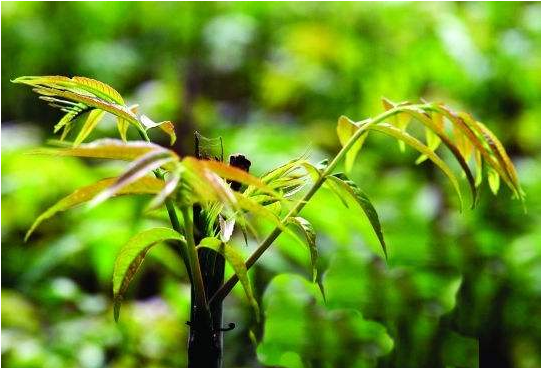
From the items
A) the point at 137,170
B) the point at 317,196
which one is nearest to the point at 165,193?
the point at 137,170

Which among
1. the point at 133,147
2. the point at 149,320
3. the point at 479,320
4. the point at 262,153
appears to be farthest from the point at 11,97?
the point at 133,147

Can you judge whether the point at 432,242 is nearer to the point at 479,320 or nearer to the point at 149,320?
the point at 479,320

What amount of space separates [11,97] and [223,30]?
68 cm

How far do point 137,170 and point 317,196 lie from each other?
97 cm

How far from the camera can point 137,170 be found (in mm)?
307

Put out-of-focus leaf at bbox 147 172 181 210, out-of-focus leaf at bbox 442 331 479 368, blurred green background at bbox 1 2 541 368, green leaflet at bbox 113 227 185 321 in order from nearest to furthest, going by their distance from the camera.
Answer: out-of-focus leaf at bbox 147 172 181 210 → green leaflet at bbox 113 227 185 321 → out-of-focus leaf at bbox 442 331 479 368 → blurred green background at bbox 1 2 541 368

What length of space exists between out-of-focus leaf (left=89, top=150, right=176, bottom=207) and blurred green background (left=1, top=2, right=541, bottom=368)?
26cm

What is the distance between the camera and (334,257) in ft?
3.31

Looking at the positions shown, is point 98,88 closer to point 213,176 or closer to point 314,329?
point 213,176

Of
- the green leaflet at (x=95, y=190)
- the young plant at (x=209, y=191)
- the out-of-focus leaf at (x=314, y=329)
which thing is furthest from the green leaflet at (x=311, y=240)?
the out-of-focus leaf at (x=314, y=329)

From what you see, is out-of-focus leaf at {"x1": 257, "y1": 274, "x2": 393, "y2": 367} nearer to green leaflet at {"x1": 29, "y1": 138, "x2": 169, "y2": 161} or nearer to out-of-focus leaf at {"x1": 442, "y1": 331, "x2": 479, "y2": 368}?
out-of-focus leaf at {"x1": 442, "y1": 331, "x2": 479, "y2": 368}

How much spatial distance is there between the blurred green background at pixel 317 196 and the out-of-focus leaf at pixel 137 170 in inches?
10.3

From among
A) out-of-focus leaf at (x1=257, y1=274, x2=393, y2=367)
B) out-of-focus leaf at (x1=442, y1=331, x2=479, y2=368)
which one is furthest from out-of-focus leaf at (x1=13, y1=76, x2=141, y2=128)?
out-of-focus leaf at (x1=442, y1=331, x2=479, y2=368)

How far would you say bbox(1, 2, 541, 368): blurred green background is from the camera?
2.98ft
